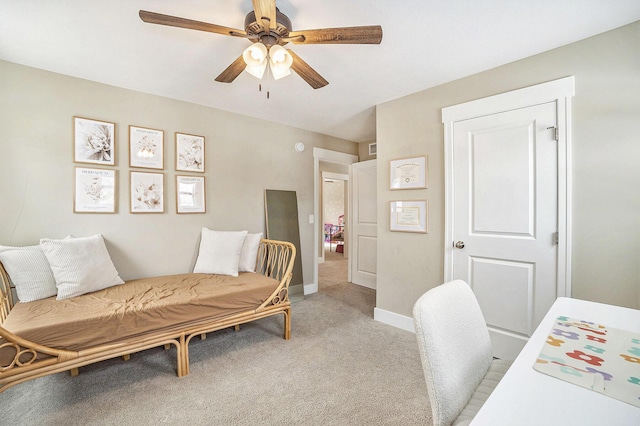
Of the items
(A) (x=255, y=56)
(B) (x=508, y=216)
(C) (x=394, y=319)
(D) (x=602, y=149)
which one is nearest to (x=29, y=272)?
(A) (x=255, y=56)

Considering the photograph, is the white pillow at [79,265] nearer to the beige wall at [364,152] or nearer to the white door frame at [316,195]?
the white door frame at [316,195]

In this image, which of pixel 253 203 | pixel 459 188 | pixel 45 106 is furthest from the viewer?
pixel 253 203

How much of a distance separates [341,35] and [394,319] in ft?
8.70

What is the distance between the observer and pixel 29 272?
203 cm

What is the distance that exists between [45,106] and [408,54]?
3.05 m

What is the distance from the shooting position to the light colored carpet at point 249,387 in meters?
1.60

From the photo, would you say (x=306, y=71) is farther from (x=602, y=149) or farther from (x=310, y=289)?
(x=310, y=289)

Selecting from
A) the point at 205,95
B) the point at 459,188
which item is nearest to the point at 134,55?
Answer: the point at 205,95

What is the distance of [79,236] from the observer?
7.94 ft

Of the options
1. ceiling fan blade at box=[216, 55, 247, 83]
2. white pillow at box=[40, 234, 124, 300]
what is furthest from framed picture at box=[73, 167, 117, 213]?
ceiling fan blade at box=[216, 55, 247, 83]

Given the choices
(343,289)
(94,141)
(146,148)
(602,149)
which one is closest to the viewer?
(602,149)

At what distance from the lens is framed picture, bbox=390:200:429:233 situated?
2.70 m

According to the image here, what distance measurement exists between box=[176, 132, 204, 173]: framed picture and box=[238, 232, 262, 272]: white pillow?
97 centimetres

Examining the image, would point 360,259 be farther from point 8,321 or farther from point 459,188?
point 8,321
